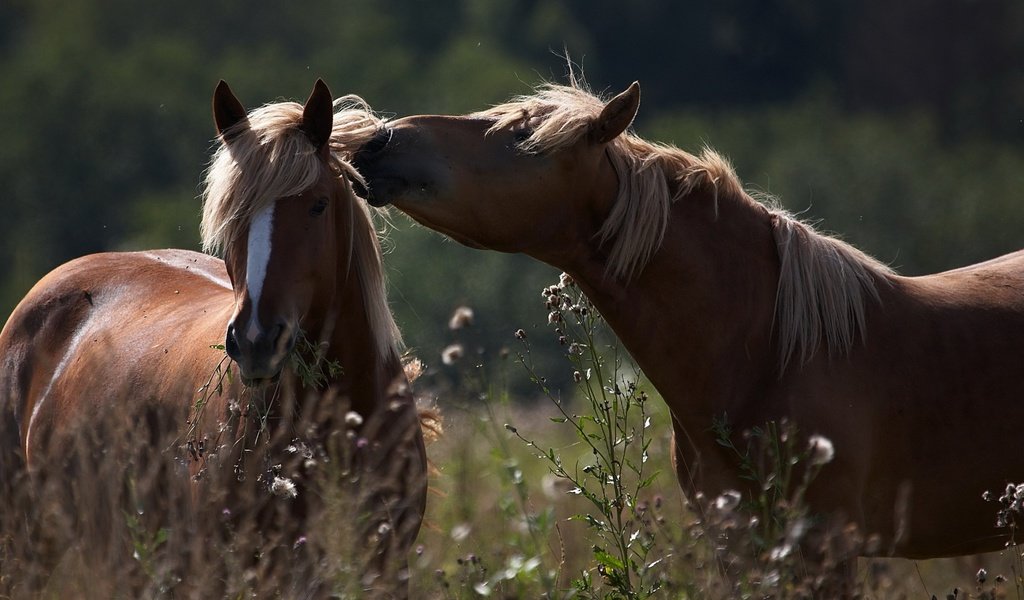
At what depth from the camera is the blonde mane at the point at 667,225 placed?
4.14 meters

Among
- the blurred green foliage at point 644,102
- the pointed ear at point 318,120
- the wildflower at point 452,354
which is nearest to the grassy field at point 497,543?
the wildflower at point 452,354

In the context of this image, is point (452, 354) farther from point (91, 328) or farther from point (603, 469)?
point (91, 328)

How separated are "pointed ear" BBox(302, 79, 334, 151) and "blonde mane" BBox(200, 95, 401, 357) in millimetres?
36

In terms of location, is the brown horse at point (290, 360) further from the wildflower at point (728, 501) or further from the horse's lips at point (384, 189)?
the wildflower at point (728, 501)

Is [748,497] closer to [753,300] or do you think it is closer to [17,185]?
[753,300]

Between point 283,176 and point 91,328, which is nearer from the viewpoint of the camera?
point 283,176

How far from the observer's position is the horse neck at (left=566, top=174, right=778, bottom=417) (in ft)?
13.8

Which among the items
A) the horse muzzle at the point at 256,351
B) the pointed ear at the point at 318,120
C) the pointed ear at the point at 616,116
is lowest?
the horse muzzle at the point at 256,351

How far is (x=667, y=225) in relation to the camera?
13.7 ft

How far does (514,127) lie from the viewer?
165 inches

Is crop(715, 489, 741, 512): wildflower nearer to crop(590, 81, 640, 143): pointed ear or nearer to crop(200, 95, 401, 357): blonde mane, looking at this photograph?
crop(590, 81, 640, 143): pointed ear

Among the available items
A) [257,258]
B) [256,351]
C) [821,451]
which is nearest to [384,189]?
[257,258]

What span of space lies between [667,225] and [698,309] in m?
0.31

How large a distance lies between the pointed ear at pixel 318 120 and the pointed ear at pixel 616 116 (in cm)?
91
